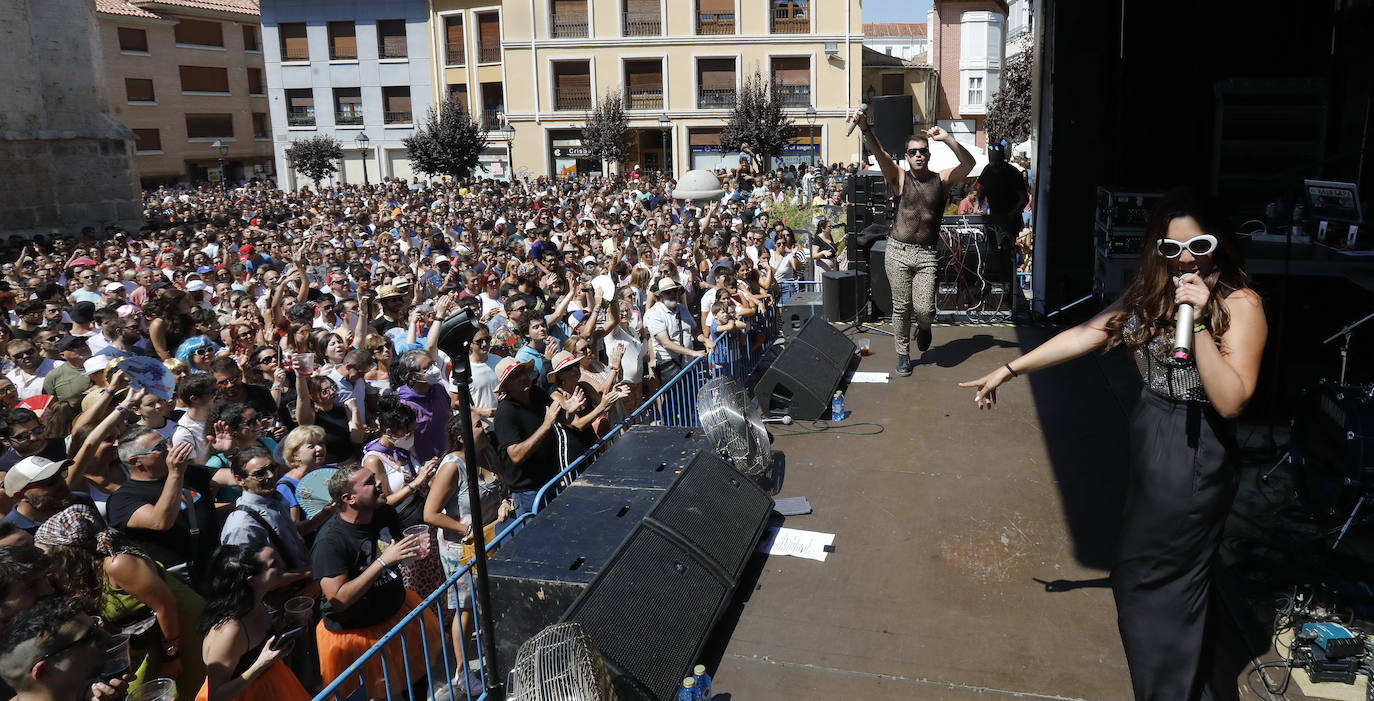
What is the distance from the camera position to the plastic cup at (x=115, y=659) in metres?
3.31

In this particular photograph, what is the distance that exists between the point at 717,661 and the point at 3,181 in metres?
24.1

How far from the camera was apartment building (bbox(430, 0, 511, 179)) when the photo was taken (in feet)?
153

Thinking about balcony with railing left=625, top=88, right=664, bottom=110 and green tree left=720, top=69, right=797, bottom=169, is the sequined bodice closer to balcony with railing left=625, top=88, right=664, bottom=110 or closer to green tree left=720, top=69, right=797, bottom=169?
green tree left=720, top=69, right=797, bottom=169

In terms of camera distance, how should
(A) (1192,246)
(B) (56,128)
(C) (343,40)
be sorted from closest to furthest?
(A) (1192,246) → (B) (56,128) → (C) (343,40)

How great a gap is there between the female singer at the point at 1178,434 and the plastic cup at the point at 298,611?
10.7 feet

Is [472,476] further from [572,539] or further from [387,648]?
[387,648]

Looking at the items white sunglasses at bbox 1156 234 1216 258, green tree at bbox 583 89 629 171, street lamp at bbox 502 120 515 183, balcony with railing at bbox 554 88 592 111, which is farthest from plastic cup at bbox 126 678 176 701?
balcony with railing at bbox 554 88 592 111

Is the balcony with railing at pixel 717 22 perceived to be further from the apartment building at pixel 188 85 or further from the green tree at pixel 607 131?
the apartment building at pixel 188 85

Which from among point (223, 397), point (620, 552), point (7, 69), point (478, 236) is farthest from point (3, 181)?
point (620, 552)

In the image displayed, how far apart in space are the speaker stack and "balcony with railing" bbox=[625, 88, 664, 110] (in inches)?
1625

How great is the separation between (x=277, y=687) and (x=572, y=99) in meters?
43.5

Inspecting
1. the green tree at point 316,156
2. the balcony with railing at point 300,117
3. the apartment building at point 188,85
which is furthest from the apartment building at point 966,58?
the apartment building at point 188,85

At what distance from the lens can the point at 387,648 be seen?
4215mm

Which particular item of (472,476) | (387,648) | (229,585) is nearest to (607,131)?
(387,648)
